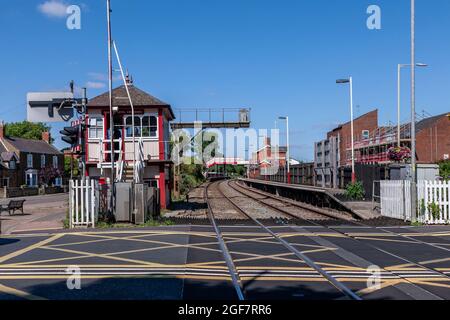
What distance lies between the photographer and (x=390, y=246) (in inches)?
520

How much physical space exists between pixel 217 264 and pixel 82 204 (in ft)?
28.8

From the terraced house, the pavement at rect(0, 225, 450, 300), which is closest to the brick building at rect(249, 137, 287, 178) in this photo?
the terraced house

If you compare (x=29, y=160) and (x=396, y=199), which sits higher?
(x=29, y=160)

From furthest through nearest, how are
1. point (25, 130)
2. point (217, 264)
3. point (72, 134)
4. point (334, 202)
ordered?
point (25, 130) < point (334, 202) < point (72, 134) < point (217, 264)

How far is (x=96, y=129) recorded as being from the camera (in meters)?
26.9

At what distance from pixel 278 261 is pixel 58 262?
4.52m

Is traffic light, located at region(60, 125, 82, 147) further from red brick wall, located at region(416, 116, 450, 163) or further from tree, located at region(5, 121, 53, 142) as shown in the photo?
tree, located at region(5, 121, 53, 142)

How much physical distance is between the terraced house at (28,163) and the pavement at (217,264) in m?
54.5

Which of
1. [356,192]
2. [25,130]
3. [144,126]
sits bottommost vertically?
[356,192]

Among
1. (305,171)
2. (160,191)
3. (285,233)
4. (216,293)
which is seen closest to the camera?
(216,293)

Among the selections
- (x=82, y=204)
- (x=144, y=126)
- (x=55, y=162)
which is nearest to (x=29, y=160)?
(x=55, y=162)

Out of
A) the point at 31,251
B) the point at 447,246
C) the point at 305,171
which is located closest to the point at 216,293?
the point at 31,251

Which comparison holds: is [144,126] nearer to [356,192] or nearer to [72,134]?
[72,134]
